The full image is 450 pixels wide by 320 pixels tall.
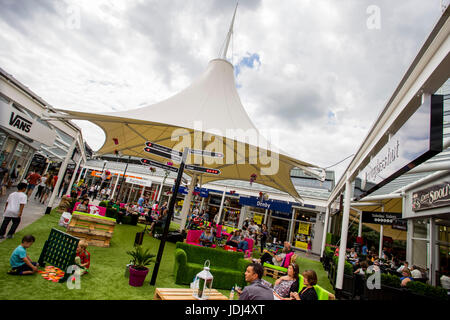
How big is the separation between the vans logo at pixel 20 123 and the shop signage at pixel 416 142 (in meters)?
10.5

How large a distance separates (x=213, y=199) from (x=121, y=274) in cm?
1863

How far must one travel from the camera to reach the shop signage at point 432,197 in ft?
22.3

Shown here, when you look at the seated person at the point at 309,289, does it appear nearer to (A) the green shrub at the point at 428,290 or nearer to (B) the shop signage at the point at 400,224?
(A) the green shrub at the point at 428,290

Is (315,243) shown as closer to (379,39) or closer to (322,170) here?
(322,170)

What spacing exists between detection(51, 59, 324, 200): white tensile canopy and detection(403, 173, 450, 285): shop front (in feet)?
14.4

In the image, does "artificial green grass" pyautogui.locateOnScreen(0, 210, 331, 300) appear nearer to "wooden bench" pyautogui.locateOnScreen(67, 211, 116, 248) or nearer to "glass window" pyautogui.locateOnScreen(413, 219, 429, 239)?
"wooden bench" pyautogui.locateOnScreen(67, 211, 116, 248)

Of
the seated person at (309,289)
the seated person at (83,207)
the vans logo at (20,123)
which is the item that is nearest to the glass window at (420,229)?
the seated person at (309,289)

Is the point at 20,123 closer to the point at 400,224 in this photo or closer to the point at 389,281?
the point at 389,281

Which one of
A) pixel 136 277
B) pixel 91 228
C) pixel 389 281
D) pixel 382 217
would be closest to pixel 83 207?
pixel 91 228

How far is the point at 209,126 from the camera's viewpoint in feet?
23.7

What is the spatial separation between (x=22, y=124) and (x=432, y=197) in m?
14.3

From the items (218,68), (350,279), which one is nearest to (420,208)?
(350,279)
